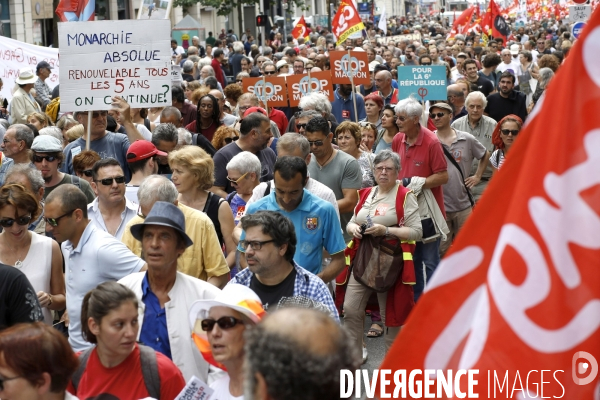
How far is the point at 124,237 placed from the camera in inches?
225

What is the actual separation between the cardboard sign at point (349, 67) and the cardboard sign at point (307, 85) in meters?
0.47

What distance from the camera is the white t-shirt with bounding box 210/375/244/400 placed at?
3726mm

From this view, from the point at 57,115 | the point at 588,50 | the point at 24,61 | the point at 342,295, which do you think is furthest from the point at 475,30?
the point at 588,50

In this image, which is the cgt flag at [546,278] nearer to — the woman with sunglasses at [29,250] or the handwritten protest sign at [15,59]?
the woman with sunglasses at [29,250]

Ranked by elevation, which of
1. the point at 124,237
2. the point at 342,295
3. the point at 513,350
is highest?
the point at 513,350

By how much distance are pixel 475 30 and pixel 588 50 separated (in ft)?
126

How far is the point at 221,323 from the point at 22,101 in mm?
10445

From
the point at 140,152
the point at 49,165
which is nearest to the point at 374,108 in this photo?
the point at 140,152

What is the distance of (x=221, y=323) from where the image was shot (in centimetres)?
377

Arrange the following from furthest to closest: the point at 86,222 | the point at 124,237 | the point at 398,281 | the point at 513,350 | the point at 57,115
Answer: the point at 57,115, the point at 398,281, the point at 124,237, the point at 86,222, the point at 513,350

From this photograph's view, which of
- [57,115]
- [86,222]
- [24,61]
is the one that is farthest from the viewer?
[24,61]

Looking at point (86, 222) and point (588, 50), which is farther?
point (86, 222)

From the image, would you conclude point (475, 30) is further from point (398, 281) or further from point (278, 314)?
point (278, 314)

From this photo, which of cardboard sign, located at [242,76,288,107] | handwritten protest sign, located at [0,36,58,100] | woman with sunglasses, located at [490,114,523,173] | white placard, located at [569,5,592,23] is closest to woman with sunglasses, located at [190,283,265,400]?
woman with sunglasses, located at [490,114,523,173]
